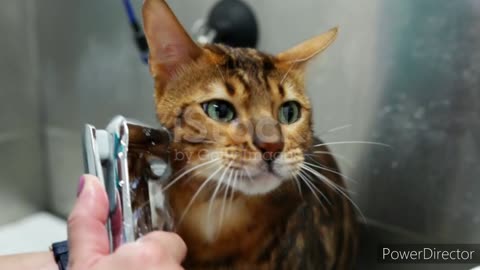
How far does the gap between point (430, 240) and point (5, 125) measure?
2.28 feet

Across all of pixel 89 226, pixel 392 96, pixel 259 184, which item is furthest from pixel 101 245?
pixel 392 96

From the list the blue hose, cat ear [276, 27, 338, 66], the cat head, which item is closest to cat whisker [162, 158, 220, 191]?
the cat head

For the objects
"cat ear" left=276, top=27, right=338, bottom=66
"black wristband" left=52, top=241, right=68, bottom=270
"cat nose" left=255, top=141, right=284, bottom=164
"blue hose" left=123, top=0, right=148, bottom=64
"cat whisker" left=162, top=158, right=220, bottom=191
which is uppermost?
"blue hose" left=123, top=0, right=148, bottom=64

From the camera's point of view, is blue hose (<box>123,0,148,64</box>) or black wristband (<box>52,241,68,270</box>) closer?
black wristband (<box>52,241,68,270</box>)

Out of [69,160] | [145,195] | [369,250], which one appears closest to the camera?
[145,195]

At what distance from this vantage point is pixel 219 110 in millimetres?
383

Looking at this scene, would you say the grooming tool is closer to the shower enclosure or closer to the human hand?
the human hand

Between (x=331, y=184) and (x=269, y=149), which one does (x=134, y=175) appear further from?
(x=331, y=184)

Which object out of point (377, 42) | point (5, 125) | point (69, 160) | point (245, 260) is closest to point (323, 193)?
point (245, 260)

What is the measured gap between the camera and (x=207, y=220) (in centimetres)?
40

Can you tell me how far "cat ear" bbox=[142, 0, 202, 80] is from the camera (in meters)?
0.37

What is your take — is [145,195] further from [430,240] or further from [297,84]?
[430,240]

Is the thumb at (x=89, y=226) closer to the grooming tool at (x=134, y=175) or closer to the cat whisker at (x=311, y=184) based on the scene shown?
the grooming tool at (x=134, y=175)

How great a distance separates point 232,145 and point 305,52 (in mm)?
117
